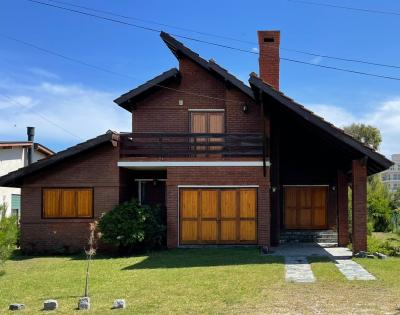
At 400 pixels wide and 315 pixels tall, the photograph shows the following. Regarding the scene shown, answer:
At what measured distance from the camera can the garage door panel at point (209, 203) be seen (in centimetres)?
1741

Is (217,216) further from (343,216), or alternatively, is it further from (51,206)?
(51,206)

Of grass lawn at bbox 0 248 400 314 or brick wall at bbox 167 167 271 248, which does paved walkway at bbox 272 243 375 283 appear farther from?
brick wall at bbox 167 167 271 248

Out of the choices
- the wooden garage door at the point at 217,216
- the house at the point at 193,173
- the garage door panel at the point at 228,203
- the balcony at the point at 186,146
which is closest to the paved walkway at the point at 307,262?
the house at the point at 193,173

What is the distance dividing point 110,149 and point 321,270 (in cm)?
849

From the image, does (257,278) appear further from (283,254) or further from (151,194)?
(151,194)

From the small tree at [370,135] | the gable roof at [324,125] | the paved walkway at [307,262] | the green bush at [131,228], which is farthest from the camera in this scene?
the small tree at [370,135]

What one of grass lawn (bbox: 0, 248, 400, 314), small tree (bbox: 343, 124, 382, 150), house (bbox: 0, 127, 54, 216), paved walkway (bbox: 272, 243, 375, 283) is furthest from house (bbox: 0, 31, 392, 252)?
small tree (bbox: 343, 124, 382, 150)

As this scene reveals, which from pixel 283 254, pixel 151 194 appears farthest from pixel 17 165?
pixel 283 254

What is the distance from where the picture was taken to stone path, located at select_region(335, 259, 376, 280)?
11.0 m

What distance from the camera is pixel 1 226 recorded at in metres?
10.9

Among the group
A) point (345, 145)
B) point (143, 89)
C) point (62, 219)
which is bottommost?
point (62, 219)

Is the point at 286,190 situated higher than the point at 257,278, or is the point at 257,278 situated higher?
the point at 286,190

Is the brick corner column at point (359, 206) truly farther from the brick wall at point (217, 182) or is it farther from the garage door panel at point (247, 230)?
the garage door panel at point (247, 230)

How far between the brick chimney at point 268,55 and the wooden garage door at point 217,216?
4.89 m
